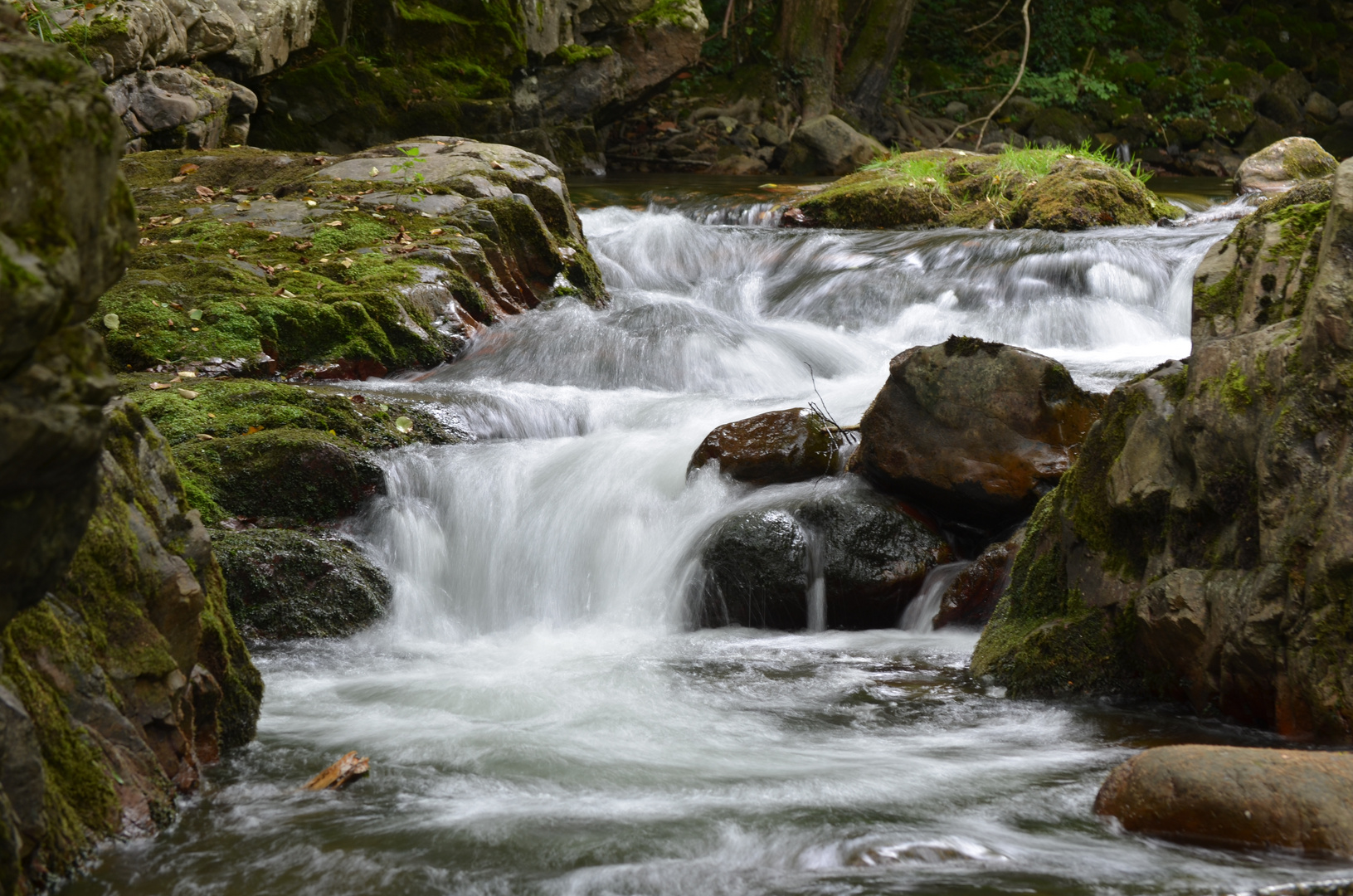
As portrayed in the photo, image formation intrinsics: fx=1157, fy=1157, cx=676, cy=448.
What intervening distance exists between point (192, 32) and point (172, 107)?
3.02 ft

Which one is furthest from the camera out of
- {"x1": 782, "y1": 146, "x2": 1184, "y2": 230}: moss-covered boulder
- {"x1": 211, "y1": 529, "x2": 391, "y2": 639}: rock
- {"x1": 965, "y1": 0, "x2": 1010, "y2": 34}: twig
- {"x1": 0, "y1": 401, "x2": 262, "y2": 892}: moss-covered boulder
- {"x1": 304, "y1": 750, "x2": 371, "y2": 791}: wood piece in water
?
{"x1": 965, "y1": 0, "x2": 1010, "y2": 34}: twig

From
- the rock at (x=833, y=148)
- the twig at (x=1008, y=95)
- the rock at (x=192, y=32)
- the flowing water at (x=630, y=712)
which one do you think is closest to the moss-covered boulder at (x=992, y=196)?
the flowing water at (x=630, y=712)

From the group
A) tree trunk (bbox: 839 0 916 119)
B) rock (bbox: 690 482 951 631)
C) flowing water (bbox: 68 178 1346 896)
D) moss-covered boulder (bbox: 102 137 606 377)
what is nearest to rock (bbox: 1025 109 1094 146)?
tree trunk (bbox: 839 0 916 119)

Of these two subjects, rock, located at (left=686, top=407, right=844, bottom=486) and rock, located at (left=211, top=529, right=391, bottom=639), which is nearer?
rock, located at (left=211, top=529, right=391, bottom=639)

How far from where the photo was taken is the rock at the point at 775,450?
622 cm

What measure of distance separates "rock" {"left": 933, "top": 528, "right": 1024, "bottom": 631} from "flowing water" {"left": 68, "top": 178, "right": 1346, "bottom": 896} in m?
0.12

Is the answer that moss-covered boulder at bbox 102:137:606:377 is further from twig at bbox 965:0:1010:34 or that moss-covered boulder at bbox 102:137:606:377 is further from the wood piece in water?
twig at bbox 965:0:1010:34

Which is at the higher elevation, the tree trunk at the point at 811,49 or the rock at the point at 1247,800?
the tree trunk at the point at 811,49

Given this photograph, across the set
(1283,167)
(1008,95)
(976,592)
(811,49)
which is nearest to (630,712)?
(976,592)

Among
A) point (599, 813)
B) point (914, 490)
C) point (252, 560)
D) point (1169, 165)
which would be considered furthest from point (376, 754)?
point (1169, 165)

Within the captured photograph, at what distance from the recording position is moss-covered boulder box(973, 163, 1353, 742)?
132 inches

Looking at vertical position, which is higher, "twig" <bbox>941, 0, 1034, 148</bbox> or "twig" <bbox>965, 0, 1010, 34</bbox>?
"twig" <bbox>965, 0, 1010, 34</bbox>

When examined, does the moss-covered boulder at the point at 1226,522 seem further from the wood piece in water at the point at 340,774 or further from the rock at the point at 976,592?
the wood piece in water at the point at 340,774

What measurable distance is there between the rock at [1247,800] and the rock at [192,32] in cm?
979
